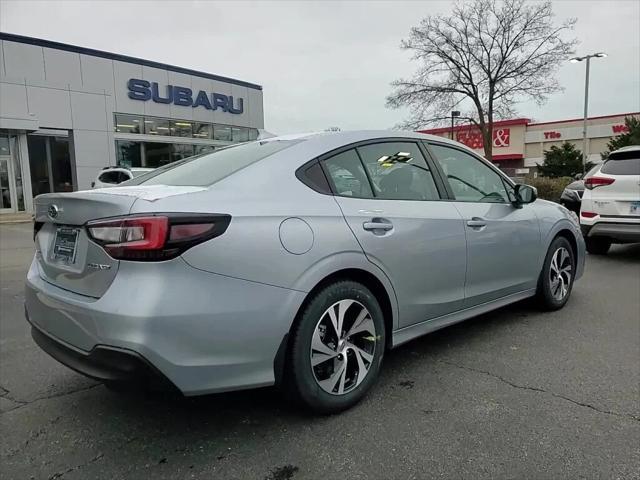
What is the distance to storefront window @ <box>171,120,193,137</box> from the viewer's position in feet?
83.9

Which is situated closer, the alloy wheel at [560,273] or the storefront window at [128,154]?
the alloy wheel at [560,273]

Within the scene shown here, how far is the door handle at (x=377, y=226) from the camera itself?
290 centimetres

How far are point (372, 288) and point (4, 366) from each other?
2.73 meters

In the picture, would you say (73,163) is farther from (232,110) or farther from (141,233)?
(141,233)

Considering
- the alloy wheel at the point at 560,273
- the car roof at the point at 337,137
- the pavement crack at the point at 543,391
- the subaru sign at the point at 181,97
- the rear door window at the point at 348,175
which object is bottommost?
the pavement crack at the point at 543,391

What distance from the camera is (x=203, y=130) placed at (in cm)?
2683

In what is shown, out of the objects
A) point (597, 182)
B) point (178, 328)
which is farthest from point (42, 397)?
point (597, 182)

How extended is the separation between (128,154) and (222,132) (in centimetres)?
568

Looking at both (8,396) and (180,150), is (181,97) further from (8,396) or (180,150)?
(8,396)

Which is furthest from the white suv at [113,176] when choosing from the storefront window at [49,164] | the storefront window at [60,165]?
the storefront window at [60,165]

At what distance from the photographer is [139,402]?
303cm

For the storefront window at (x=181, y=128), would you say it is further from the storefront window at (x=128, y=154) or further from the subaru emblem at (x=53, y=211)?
the subaru emblem at (x=53, y=211)

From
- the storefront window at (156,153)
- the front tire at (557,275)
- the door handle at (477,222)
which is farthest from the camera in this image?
the storefront window at (156,153)

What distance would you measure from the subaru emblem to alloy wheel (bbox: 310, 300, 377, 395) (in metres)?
1.48
